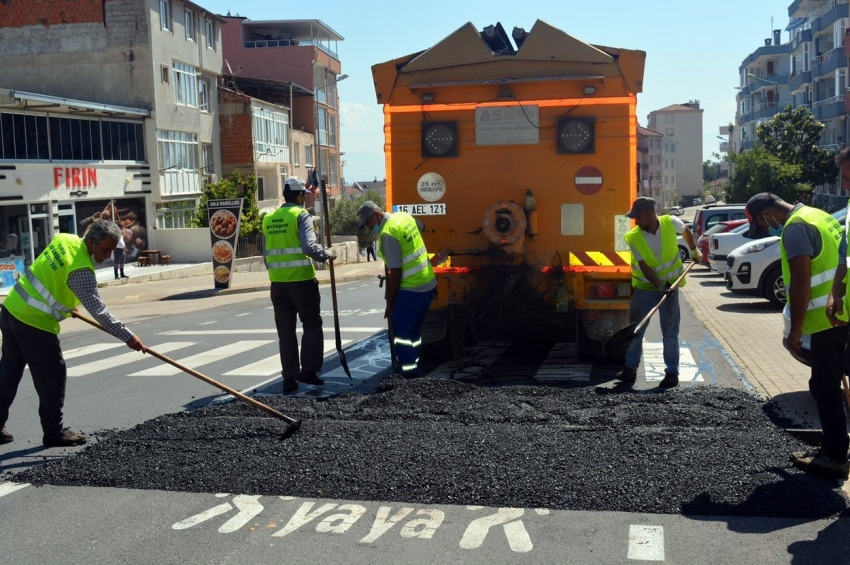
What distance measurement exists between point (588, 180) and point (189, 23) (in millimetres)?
36877

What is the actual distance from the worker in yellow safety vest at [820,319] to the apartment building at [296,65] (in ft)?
173

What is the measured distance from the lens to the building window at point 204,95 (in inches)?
1768

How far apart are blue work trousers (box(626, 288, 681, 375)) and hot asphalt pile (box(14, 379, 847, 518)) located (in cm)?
93

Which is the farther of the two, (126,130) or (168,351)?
(126,130)

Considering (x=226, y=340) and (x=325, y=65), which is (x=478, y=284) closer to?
(x=226, y=340)

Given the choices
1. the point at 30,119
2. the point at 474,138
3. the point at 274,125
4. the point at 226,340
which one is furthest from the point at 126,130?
the point at 474,138

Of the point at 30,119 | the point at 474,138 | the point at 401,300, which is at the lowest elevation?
the point at 401,300

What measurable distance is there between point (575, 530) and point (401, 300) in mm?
4366

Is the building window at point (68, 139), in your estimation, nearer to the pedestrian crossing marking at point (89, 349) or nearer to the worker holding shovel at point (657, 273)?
the pedestrian crossing marking at point (89, 349)

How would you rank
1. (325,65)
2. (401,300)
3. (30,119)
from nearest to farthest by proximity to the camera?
(401,300), (30,119), (325,65)

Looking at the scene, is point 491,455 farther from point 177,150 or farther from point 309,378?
point 177,150

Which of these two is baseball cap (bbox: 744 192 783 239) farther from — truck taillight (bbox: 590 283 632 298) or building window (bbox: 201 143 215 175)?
building window (bbox: 201 143 215 175)

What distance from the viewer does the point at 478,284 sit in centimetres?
994

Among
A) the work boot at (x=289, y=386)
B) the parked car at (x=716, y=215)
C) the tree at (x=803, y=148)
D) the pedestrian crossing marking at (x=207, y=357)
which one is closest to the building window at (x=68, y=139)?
the pedestrian crossing marking at (x=207, y=357)
